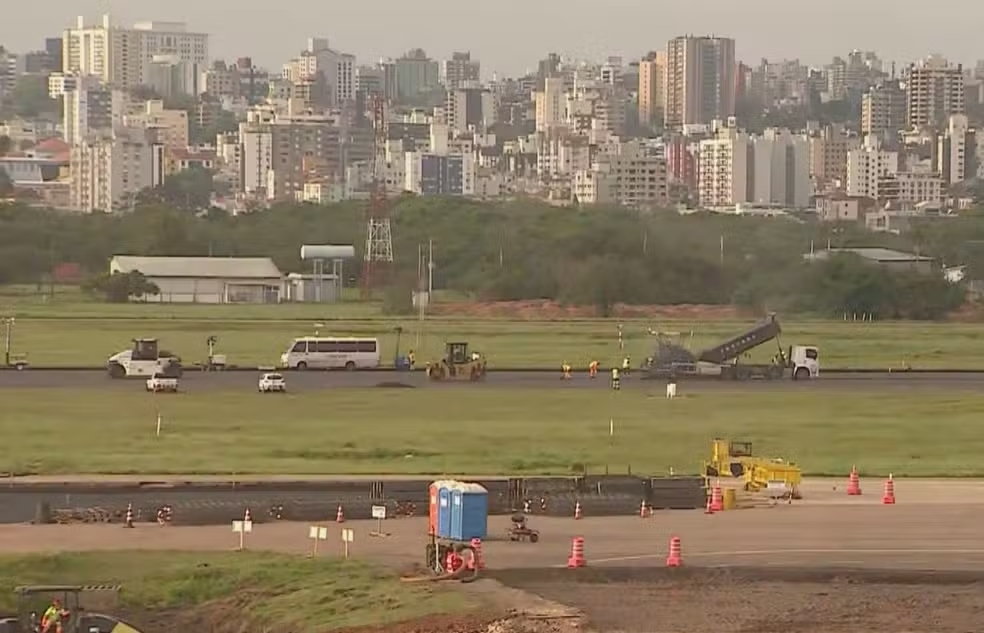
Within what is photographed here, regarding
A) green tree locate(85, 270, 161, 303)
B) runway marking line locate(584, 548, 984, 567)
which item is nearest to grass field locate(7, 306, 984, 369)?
green tree locate(85, 270, 161, 303)

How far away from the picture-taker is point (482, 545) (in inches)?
1187

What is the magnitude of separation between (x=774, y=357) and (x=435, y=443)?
28235 millimetres

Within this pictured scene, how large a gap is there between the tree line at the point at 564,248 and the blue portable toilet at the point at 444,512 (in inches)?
2791

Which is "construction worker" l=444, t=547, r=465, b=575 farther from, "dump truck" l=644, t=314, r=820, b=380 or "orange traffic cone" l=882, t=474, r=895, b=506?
"dump truck" l=644, t=314, r=820, b=380

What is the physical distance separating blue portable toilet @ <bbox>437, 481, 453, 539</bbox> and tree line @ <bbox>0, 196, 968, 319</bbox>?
233 feet

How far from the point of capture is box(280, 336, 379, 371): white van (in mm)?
65375

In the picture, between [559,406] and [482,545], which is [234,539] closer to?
[482,545]

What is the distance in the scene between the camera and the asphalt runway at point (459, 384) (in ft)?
188

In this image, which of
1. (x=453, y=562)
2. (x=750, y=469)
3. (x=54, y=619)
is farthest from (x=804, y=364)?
(x=54, y=619)

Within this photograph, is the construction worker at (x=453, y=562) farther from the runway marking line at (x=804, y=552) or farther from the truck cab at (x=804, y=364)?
the truck cab at (x=804, y=364)

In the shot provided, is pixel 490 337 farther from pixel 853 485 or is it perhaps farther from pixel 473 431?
pixel 853 485

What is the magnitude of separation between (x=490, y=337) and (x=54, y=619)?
58028 millimetres

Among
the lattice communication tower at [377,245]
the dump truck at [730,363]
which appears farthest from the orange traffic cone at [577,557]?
the lattice communication tower at [377,245]

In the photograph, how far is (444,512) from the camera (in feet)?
94.6
